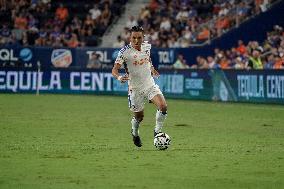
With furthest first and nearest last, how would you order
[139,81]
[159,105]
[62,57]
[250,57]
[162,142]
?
[62,57] → [250,57] → [139,81] → [159,105] → [162,142]

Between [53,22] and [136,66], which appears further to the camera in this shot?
[53,22]

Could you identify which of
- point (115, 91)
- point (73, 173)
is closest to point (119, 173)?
point (73, 173)

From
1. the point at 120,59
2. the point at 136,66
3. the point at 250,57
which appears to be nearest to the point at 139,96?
the point at 136,66

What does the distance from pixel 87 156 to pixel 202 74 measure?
760 inches

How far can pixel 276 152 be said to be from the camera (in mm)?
14156

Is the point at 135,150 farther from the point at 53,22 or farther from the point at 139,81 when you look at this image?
the point at 53,22

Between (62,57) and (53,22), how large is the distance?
9.48ft

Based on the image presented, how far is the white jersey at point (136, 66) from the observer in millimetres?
14914

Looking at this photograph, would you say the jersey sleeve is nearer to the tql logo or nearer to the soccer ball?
the soccer ball

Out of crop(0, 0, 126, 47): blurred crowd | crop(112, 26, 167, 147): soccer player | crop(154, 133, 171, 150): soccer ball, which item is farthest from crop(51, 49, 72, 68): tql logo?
crop(154, 133, 171, 150): soccer ball

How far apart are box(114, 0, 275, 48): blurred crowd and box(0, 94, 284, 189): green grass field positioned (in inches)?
434

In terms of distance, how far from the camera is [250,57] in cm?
3027

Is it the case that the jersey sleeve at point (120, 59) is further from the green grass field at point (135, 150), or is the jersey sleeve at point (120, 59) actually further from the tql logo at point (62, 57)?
the tql logo at point (62, 57)

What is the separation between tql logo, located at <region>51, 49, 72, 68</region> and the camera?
129 feet
